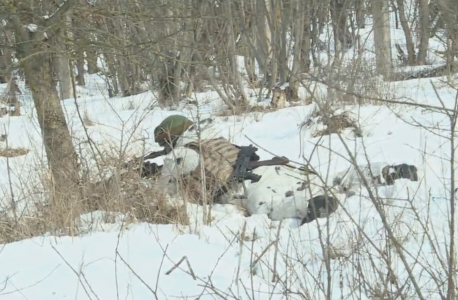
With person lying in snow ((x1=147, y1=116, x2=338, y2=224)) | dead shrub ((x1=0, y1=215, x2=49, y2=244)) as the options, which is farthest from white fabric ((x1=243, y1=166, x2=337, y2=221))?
dead shrub ((x1=0, y1=215, x2=49, y2=244))

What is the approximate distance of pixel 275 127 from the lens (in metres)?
6.29

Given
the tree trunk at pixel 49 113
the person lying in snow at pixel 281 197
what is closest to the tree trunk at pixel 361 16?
the person lying in snow at pixel 281 197

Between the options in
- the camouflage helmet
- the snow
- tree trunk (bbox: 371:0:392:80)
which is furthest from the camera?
tree trunk (bbox: 371:0:392:80)

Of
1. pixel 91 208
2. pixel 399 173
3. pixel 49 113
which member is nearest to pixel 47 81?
pixel 49 113

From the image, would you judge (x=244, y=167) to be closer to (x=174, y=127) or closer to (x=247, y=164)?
(x=247, y=164)

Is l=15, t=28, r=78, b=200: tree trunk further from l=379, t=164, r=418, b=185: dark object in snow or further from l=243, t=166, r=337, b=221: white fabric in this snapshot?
l=379, t=164, r=418, b=185: dark object in snow

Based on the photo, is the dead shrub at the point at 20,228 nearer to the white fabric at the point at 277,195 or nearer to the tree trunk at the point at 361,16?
the white fabric at the point at 277,195

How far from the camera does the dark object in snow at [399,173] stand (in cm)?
382

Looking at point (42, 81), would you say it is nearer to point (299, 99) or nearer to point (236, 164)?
point (236, 164)

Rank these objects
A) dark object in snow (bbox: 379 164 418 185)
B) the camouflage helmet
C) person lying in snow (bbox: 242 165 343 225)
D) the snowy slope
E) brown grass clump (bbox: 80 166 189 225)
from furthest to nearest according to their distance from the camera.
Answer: the camouflage helmet < dark object in snow (bbox: 379 164 418 185) < person lying in snow (bbox: 242 165 343 225) < brown grass clump (bbox: 80 166 189 225) < the snowy slope

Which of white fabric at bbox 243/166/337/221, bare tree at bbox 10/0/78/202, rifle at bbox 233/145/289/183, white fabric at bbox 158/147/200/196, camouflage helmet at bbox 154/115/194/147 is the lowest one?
white fabric at bbox 243/166/337/221

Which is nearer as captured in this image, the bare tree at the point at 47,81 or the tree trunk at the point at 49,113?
the bare tree at the point at 47,81

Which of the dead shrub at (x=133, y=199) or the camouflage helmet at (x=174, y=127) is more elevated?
the camouflage helmet at (x=174, y=127)

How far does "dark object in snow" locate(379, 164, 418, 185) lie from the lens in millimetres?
3820
